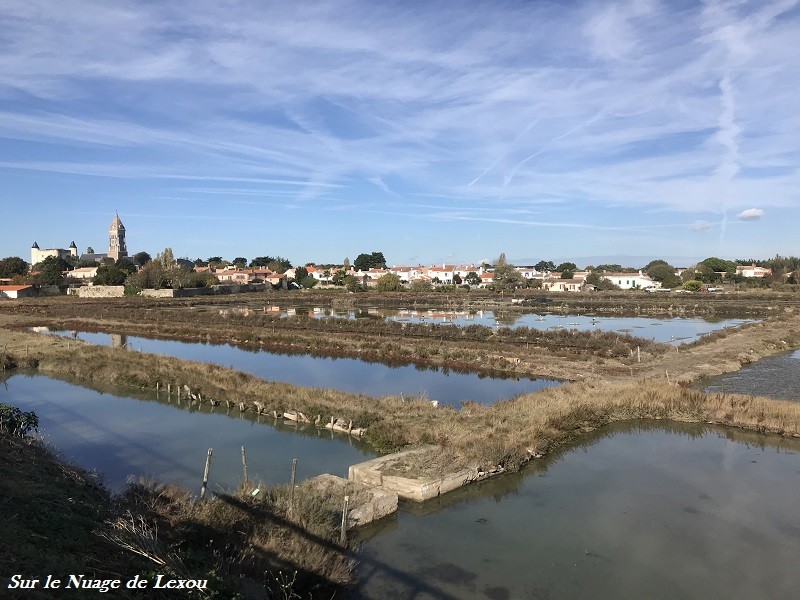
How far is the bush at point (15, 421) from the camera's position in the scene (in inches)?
436

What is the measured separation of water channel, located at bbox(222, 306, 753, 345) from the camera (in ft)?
114

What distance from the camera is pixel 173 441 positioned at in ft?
43.1

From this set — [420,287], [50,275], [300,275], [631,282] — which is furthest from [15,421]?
[631,282]

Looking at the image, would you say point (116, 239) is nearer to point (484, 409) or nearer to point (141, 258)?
point (141, 258)

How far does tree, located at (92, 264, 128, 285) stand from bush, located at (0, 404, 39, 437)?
2481 inches

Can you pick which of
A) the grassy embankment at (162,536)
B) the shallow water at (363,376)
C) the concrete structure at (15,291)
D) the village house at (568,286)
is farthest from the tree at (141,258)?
the grassy embankment at (162,536)

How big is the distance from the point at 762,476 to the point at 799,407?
4.30 meters

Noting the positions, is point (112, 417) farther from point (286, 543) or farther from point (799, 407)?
point (799, 407)

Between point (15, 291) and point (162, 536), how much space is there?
6884cm

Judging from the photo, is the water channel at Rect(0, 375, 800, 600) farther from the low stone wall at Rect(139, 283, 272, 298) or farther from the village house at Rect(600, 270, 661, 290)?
the village house at Rect(600, 270, 661, 290)

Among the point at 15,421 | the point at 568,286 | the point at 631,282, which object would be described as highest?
the point at 631,282

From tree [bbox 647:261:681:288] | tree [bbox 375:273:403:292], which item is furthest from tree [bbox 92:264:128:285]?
tree [bbox 647:261:681:288]

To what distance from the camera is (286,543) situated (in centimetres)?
713

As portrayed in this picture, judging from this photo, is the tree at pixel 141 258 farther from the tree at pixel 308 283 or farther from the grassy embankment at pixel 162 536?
the grassy embankment at pixel 162 536
